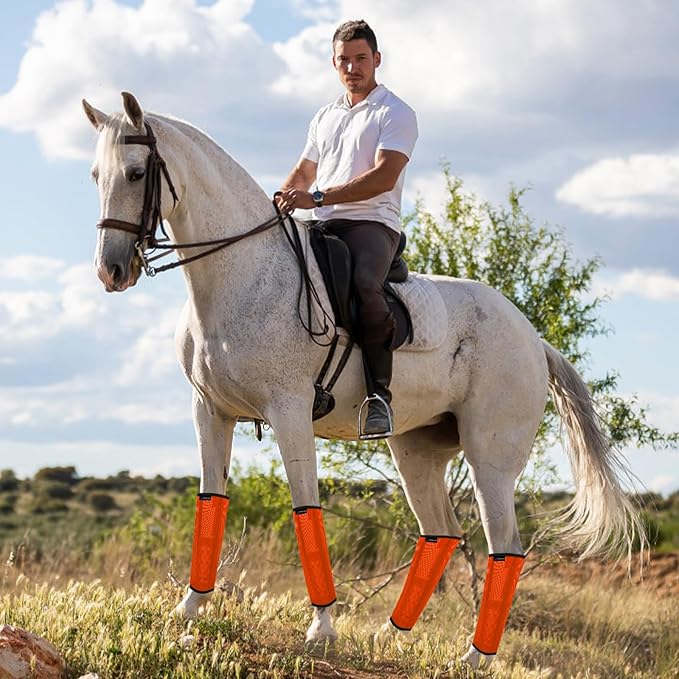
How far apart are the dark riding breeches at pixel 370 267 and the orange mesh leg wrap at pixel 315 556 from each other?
3.86 feet

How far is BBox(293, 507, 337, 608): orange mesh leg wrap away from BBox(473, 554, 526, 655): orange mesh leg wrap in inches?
56.5

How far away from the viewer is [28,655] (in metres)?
5.97

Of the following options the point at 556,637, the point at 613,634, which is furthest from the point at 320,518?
the point at 613,634

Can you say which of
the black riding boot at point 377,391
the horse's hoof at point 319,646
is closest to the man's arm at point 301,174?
the black riding boot at point 377,391

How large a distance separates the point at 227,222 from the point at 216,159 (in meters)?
0.41

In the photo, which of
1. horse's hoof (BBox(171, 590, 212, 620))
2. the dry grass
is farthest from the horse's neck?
the dry grass

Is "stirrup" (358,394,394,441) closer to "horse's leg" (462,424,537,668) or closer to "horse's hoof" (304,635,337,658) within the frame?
"horse's leg" (462,424,537,668)

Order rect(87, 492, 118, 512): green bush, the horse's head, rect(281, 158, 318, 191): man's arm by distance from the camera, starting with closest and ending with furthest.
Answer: the horse's head, rect(281, 158, 318, 191): man's arm, rect(87, 492, 118, 512): green bush

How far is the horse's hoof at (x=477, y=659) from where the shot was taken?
750cm

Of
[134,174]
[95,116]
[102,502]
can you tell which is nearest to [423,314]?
[134,174]

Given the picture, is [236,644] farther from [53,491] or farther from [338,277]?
[53,491]

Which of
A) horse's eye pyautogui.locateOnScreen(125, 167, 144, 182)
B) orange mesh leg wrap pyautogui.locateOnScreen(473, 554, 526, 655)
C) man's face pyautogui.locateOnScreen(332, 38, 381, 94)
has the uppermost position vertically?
man's face pyautogui.locateOnScreen(332, 38, 381, 94)

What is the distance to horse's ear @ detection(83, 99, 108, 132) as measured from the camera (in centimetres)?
651

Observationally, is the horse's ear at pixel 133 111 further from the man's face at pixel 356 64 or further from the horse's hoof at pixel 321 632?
the horse's hoof at pixel 321 632
